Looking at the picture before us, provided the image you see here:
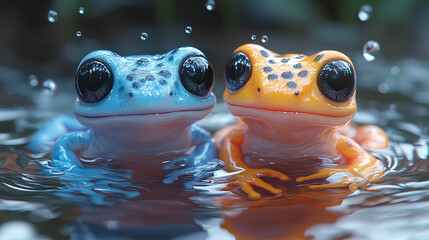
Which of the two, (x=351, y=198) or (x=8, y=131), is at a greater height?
(x=8, y=131)

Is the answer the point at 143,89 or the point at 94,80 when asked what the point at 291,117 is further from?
the point at 94,80

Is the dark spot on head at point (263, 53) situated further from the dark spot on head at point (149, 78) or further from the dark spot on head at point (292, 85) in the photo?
the dark spot on head at point (149, 78)

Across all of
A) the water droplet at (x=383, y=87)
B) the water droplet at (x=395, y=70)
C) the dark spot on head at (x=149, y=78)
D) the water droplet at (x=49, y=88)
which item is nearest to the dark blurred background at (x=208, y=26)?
the water droplet at (x=395, y=70)

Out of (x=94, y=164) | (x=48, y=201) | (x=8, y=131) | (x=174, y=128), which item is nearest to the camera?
(x=48, y=201)

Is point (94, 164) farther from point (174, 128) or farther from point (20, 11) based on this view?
point (20, 11)

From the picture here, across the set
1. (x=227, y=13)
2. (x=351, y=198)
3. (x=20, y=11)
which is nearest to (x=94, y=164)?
(x=351, y=198)

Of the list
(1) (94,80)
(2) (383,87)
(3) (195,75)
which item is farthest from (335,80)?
(2) (383,87)

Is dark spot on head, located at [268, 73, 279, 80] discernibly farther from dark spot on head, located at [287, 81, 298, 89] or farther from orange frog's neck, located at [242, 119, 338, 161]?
orange frog's neck, located at [242, 119, 338, 161]
